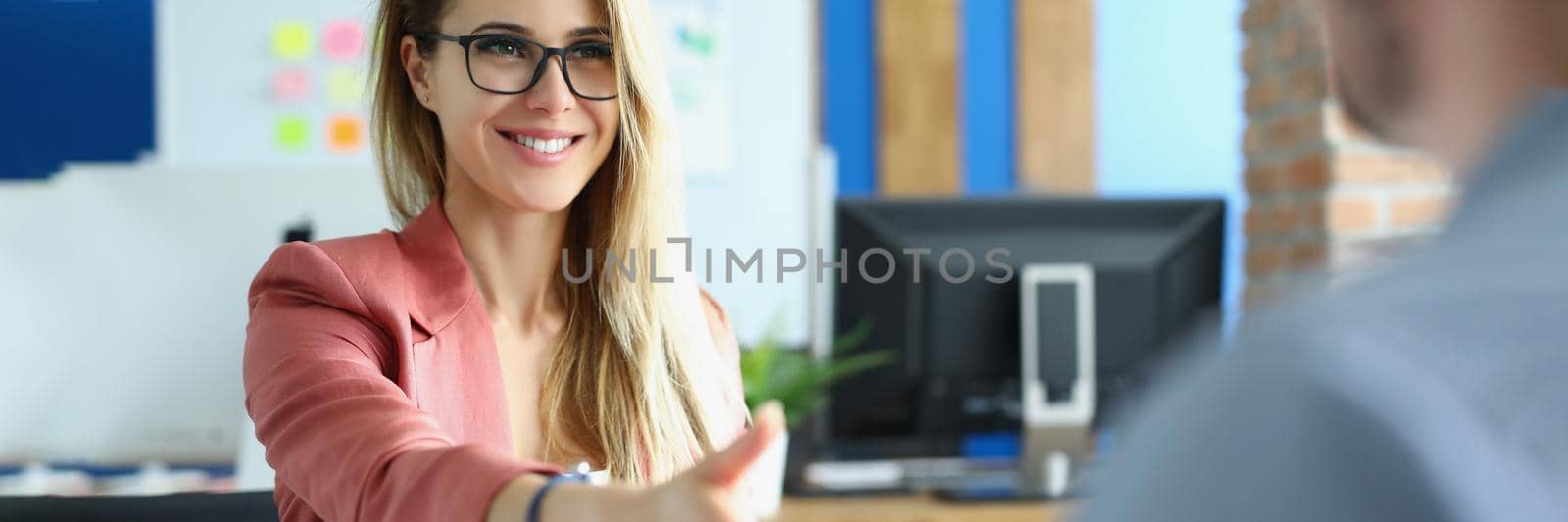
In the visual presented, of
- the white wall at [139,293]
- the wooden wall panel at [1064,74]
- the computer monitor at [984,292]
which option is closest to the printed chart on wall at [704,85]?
the wooden wall panel at [1064,74]

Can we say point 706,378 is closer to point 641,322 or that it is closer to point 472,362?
point 641,322

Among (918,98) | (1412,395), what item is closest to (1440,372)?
(1412,395)

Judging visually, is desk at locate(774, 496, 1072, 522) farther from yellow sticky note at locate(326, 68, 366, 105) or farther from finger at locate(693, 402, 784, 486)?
yellow sticky note at locate(326, 68, 366, 105)

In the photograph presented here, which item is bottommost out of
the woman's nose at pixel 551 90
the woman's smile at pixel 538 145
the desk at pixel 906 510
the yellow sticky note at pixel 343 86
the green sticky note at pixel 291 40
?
the desk at pixel 906 510

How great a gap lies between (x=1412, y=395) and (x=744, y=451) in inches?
11.5

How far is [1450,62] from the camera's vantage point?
0.82 ft

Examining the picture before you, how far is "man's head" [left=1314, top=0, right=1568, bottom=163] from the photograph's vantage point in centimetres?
24

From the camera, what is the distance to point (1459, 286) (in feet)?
0.74

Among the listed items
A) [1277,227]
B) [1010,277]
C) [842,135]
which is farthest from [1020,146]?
[1010,277]

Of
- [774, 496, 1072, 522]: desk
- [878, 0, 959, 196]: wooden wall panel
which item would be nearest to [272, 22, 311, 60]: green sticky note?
[878, 0, 959, 196]: wooden wall panel

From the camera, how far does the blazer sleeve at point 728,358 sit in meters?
1.04

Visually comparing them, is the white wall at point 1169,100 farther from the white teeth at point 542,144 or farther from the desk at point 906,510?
the white teeth at point 542,144

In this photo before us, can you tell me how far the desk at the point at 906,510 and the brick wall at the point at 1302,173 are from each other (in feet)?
2.37

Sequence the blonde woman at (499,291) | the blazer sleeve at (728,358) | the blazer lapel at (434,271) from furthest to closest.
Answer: the blazer sleeve at (728,358), the blazer lapel at (434,271), the blonde woman at (499,291)
